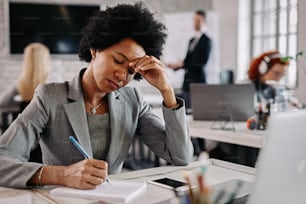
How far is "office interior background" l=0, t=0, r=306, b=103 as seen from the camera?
64.5 inches

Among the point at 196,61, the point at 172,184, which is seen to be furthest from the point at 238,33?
the point at 172,184

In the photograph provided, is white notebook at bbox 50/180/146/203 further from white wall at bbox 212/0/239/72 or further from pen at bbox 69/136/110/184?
white wall at bbox 212/0/239/72

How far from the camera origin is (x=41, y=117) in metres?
1.17

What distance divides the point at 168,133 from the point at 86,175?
41cm

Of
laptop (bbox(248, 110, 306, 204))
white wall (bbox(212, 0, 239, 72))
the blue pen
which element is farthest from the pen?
white wall (bbox(212, 0, 239, 72))

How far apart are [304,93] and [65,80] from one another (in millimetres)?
1119

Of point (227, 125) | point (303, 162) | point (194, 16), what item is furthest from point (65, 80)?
point (194, 16)

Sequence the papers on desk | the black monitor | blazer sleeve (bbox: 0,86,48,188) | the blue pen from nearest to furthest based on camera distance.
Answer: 1. the papers on desk
2. blazer sleeve (bbox: 0,86,48,188)
3. the blue pen
4. the black monitor

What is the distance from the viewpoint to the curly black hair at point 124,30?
1.27 m

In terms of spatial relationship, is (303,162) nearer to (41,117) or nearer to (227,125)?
(41,117)

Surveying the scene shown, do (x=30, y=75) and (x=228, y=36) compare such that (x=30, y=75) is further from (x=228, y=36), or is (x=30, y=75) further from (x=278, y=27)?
(x=228, y=36)

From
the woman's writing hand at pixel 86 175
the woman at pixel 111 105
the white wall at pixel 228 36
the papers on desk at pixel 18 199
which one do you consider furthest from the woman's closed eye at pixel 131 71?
the white wall at pixel 228 36

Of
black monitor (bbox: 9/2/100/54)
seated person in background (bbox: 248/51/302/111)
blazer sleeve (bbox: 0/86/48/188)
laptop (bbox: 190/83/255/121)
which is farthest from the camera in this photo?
seated person in background (bbox: 248/51/302/111)

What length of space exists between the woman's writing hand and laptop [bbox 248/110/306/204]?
1.24 feet
